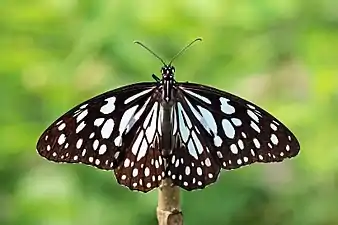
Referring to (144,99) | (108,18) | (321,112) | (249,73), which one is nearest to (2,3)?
(108,18)

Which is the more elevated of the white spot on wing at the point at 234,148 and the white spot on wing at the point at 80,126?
the white spot on wing at the point at 80,126

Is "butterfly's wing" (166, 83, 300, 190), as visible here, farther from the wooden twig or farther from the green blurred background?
the green blurred background

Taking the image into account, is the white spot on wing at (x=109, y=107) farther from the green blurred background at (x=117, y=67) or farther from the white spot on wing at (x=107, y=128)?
the green blurred background at (x=117, y=67)

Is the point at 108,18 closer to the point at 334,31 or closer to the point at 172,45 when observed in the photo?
the point at 172,45

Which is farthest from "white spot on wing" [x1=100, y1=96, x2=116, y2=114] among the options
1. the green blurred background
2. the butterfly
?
the green blurred background

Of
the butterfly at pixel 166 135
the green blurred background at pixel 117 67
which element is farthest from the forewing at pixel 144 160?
the green blurred background at pixel 117 67
